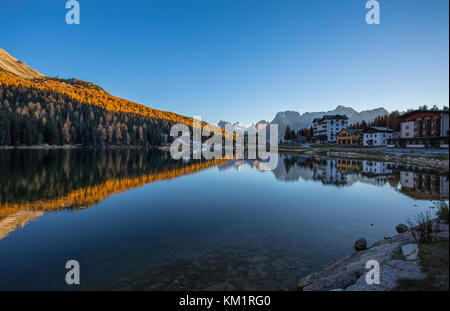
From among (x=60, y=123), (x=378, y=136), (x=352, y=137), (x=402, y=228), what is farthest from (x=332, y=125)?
(x=60, y=123)

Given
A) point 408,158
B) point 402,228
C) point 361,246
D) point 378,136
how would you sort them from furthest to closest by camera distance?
point 378,136 < point 408,158 < point 402,228 < point 361,246

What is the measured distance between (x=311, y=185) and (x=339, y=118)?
131471mm

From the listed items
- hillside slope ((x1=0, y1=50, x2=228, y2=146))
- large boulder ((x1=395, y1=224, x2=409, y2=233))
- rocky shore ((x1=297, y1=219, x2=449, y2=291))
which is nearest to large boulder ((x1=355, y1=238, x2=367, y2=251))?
rocky shore ((x1=297, y1=219, x2=449, y2=291))

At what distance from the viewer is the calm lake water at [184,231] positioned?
934 centimetres

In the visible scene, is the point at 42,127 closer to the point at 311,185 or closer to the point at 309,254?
the point at 311,185

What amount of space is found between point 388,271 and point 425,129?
89.2 m

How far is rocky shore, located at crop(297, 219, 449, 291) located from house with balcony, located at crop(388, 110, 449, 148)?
7661 cm

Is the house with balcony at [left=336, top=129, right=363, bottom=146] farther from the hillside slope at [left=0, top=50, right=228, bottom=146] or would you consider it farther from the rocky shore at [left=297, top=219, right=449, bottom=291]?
the hillside slope at [left=0, top=50, right=228, bottom=146]

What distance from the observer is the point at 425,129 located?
7281cm

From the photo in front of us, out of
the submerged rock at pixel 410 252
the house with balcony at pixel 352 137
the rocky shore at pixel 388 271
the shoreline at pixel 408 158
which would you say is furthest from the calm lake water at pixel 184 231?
the house with balcony at pixel 352 137

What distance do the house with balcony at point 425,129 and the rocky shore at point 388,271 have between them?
251ft

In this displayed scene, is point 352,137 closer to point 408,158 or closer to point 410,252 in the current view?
point 408,158

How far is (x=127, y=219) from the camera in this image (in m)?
17.1
